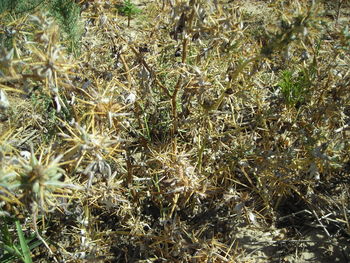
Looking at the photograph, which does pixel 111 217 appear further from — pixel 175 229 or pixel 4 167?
pixel 4 167

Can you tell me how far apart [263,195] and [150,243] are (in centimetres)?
63

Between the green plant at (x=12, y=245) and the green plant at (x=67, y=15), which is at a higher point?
the green plant at (x=67, y=15)

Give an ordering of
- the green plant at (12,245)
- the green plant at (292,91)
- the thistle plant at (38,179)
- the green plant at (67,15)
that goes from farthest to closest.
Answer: the green plant at (67,15)
the green plant at (292,91)
the green plant at (12,245)
the thistle plant at (38,179)

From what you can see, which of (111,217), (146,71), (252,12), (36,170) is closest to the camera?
(36,170)

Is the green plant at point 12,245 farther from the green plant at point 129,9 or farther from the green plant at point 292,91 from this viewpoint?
the green plant at point 129,9

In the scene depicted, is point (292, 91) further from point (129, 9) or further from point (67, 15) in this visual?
point (129, 9)

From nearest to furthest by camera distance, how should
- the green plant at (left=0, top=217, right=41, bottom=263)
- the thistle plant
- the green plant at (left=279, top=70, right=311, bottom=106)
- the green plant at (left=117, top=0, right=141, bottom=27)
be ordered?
1. the thistle plant
2. the green plant at (left=0, top=217, right=41, bottom=263)
3. the green plant at (left=279, top=70, right=311, bottom=106)
4. the green plant at (left=117, top=0, right=141, bottom=27)

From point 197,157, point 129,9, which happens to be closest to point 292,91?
point 197,157

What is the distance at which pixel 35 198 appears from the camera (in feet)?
3.90

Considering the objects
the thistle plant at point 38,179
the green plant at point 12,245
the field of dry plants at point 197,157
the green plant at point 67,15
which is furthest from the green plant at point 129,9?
the thistle plant at point 38,179

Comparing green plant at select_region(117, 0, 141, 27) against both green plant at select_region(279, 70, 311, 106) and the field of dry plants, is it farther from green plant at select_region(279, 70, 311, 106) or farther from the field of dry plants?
green plant at select_region(279, 70, 311, 106)

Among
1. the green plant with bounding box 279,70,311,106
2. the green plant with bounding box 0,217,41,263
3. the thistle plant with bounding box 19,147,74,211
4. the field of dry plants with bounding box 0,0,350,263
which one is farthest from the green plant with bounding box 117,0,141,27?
the thistle plant with bounding box 19,147,74,211

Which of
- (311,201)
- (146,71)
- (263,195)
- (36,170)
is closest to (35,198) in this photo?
(36,170)

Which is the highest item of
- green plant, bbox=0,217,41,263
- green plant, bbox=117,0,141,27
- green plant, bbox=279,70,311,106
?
green plant, bbox=279,70,311,106
